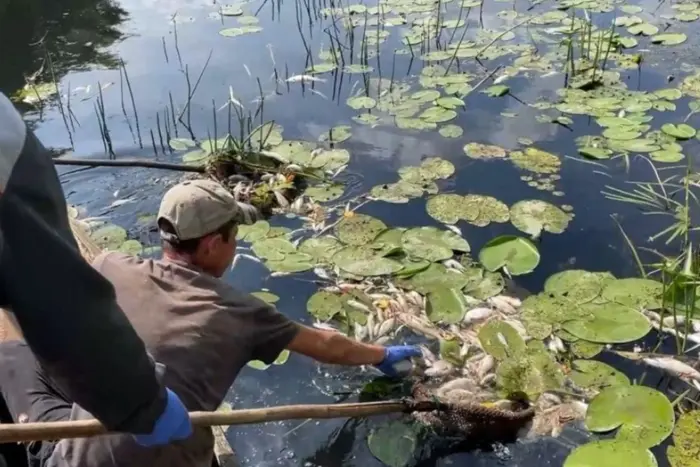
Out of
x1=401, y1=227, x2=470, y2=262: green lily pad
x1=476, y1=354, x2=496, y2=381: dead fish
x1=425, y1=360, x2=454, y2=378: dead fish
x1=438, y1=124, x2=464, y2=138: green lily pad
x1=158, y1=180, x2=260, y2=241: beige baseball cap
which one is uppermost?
x1=158, y1=180, x2=260, y2=241: beige baseball cap

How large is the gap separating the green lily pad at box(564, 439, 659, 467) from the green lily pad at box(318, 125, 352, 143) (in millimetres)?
2950

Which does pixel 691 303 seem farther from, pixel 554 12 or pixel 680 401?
pixel 554 12

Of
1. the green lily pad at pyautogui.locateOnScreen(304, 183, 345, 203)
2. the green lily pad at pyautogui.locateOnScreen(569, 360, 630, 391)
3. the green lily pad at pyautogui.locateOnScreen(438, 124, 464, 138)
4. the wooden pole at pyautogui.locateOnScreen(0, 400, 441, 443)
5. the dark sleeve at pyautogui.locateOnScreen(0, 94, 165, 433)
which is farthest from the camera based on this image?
the green lily pad at pyautogui.locateOnScreen(438, 124, 464, 138)

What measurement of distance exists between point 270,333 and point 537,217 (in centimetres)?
213

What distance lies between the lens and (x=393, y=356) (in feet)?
Result: 9.50

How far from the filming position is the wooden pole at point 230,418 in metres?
1.78

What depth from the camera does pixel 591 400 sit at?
9.09 ft

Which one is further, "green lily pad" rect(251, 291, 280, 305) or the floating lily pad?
the floating lily pad

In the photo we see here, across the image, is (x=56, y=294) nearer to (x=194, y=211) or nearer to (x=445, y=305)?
(x=194, y=211)

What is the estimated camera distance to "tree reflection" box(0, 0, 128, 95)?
265 inches

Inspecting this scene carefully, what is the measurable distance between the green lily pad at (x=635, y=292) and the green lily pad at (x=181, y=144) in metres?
3.07

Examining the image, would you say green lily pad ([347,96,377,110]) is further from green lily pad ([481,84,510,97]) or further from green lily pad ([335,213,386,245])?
green lily pad ([335,213,386,245])

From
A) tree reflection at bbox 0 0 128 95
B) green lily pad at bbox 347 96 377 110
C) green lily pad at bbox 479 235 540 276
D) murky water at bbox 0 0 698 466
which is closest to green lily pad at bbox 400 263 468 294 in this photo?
green lily pad at bbox 479 235 540 276

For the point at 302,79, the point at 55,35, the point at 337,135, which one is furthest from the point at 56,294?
the point at 55,35
